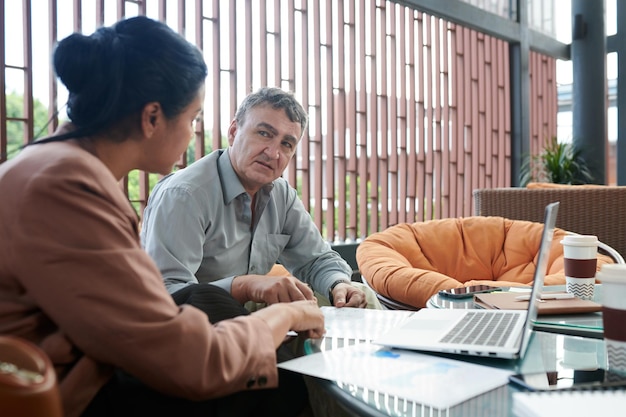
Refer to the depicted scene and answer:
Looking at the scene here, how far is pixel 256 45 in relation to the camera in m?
4.10

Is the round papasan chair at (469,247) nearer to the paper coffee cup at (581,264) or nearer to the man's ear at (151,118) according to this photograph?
the paper coffee cup at (581,264)

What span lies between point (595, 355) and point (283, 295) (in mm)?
694

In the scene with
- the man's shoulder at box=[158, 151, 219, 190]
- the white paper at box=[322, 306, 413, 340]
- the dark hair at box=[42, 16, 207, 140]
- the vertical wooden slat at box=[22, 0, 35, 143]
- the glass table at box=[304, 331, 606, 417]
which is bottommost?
the glass table at box=[304, 331, 606, 417]

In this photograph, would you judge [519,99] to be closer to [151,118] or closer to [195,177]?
[195,177]

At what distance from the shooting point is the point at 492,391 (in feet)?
2.87

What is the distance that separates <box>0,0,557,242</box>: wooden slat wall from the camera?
12.7ft

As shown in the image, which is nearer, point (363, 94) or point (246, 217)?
point (246, 217)

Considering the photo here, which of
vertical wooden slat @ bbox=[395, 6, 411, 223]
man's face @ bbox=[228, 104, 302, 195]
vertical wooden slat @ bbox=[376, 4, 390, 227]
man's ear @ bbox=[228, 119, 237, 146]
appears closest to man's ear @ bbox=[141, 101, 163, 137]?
man's face @ bbox=[228, 104, 302, 195]

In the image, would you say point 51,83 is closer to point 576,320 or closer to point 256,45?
point 256,45

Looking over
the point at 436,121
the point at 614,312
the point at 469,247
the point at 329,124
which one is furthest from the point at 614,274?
the point at 436,121

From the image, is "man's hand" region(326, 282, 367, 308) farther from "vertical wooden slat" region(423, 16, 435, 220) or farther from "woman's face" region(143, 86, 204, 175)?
"vertical wooden slat" region(423, 16, 435, 220)

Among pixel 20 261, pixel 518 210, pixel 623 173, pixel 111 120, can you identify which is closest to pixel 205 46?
pixel 518 210

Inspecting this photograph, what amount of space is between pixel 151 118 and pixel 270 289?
600 millimetres

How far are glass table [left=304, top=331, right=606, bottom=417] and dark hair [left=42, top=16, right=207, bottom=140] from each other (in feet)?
1.74
